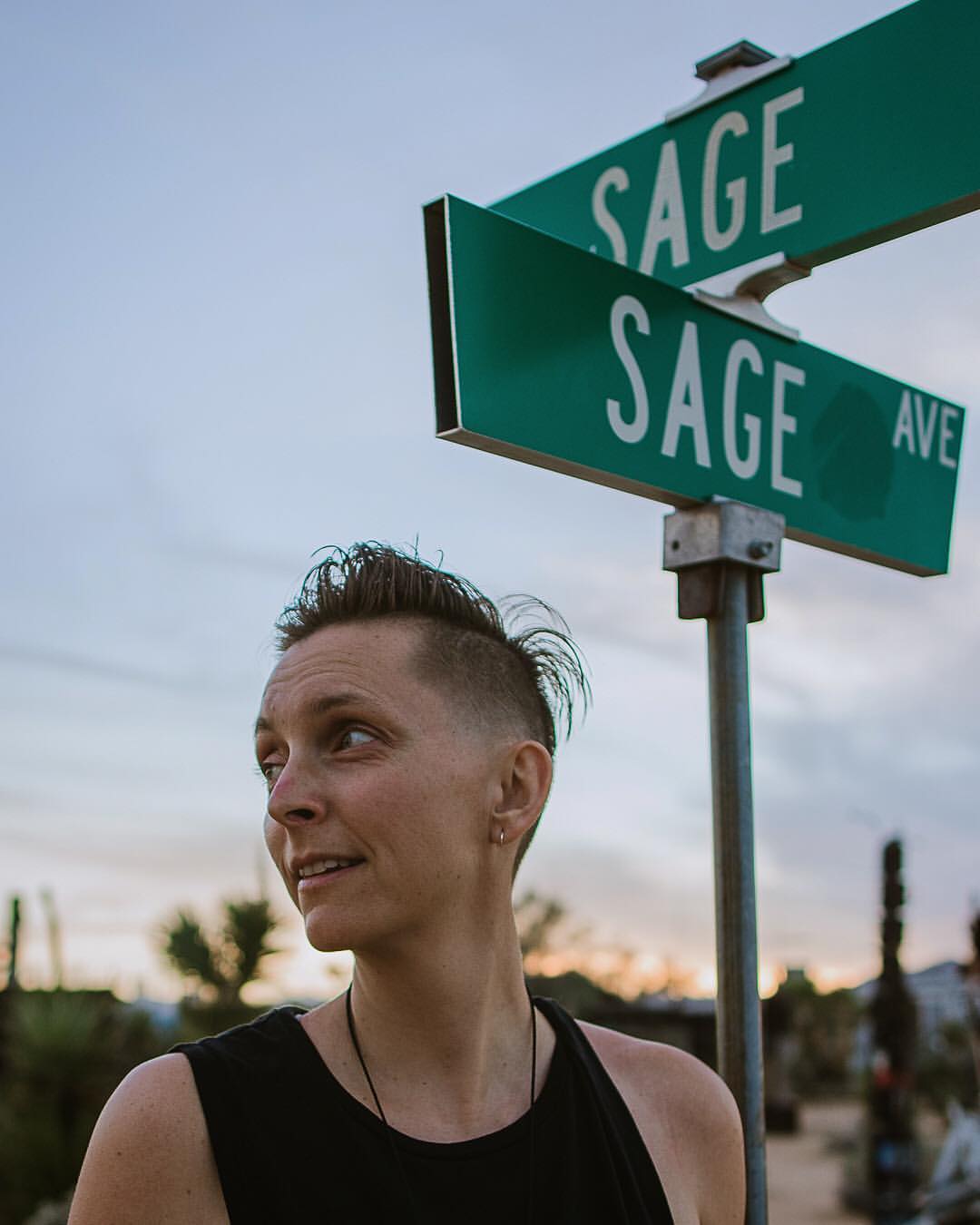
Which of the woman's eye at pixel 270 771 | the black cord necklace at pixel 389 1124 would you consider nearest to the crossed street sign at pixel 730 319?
the woman's eye at pixel 270 771

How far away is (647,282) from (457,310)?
0.46 m

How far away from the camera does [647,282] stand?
233cm

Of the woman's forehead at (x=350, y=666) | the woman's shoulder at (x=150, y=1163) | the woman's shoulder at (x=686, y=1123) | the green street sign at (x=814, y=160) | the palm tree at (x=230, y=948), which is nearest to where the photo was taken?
the woman's shoulder at (x=150, y=1163)

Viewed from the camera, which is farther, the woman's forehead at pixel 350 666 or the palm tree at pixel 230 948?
the palm tree at pixel 230 948

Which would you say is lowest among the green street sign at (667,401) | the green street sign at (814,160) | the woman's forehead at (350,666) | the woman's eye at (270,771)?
the woman's eye at (270,771)

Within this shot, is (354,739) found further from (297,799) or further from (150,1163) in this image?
(150,1163)

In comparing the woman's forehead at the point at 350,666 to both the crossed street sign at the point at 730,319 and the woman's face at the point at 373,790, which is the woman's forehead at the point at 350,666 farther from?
the crossed street sign at the point at 730,319

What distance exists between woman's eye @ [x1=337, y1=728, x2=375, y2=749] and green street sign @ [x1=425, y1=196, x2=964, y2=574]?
440 millimetres

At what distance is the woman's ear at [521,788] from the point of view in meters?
2.10

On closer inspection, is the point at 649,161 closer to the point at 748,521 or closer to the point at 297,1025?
the point at 748,521

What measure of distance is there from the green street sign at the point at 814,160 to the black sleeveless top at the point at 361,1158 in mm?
1472

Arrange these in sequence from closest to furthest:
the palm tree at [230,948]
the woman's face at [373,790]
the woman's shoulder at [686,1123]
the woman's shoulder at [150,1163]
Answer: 1. the woman's shoulder at [150,1163]
2. the woman's face at [373,790]
3. the woman's shoulder at [686,1123]
4. the palm tree at [230,948]

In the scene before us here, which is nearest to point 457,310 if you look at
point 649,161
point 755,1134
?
point 649,161

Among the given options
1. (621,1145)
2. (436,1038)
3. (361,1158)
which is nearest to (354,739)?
(436,1038)
